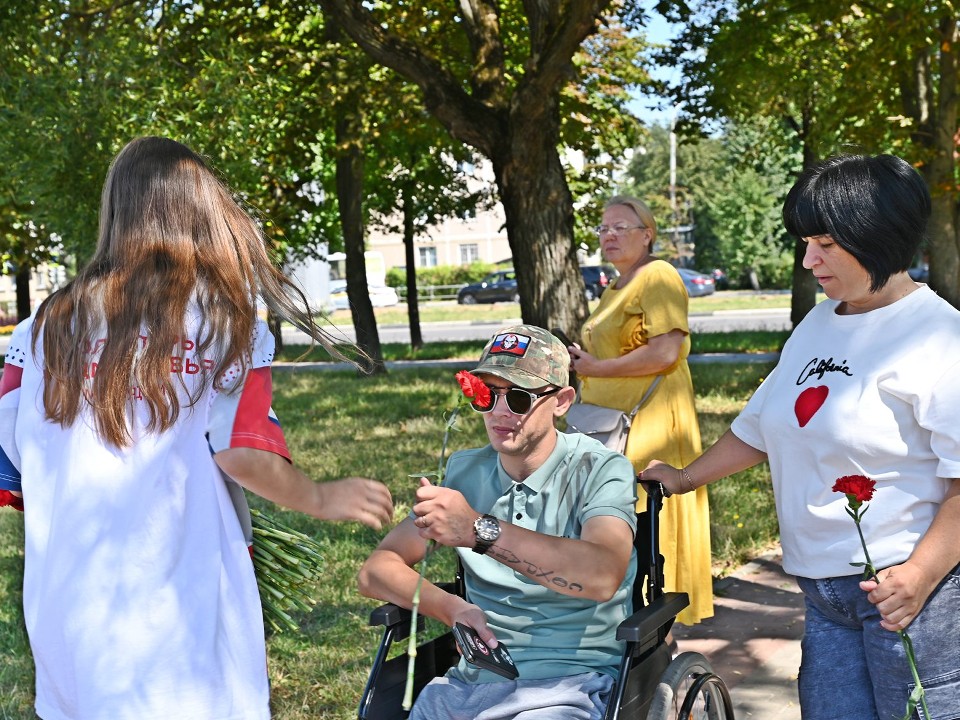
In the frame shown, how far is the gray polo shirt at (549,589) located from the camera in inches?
113

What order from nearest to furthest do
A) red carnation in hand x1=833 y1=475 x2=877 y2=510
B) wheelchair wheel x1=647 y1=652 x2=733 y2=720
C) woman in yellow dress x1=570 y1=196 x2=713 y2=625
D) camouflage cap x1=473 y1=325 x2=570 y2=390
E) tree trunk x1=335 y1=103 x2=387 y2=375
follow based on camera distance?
red carnation in hand x1=833 y1=475 x2=877 y2=510 → wheelchair wheel x1=647 y1=652 x2=733 y2=720 → camouflage cap x1=473 y1=325 x2=570 y2=390 → woman in yellow dress x1=570 y1=196 x2=713 y2=625 → tree trunk x1=335 y1=103 x2=387 y2=375

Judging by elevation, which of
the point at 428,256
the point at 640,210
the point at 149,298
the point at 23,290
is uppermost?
the point at 428,256

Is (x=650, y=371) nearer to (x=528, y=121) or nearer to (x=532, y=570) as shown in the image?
(x=532, y=570)

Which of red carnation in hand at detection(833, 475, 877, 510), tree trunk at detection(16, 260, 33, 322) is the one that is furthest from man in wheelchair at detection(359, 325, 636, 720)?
tree trunk at detection(16, 260, 33, 322)

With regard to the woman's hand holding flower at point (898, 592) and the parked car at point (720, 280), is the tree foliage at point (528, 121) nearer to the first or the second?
the woman's hand holding flower at point (898, 592)

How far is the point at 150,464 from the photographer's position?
2074 millimetres

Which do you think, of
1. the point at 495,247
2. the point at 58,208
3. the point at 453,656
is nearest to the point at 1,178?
the point at 58,208

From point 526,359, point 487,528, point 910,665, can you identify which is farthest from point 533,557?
point 910,665

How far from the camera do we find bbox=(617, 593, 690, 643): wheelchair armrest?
266cm

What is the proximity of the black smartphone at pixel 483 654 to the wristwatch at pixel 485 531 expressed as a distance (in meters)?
0.25

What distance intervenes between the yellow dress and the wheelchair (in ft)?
4.65

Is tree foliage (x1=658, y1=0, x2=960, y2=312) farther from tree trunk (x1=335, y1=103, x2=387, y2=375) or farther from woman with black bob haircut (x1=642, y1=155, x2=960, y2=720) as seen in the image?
woman with black bob haircut (x1=642, y1=155, x2=960, y2=720)

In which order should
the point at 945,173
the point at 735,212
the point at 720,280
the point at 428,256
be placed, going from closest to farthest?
the point at 945,173 < the point at 735,212 < the point at 720,280 < the point at 428,256

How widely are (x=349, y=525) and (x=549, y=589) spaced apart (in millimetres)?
4559
